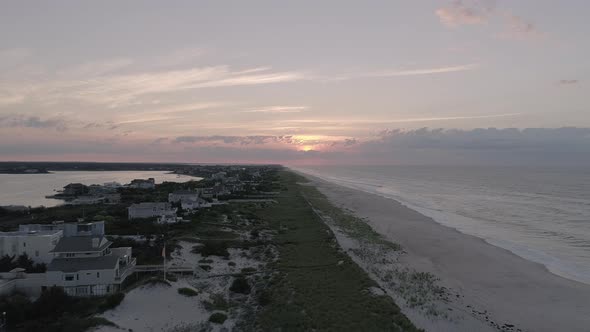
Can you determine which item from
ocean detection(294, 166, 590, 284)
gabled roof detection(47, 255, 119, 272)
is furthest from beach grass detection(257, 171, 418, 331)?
ocean detection(294, 166, 590, 284)

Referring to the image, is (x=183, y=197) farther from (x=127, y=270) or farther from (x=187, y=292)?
(x=187, y=292)

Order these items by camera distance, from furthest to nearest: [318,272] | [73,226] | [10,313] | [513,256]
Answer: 1. [513,256]
2. [73,226]
3. [318,272]
4. [10,313]

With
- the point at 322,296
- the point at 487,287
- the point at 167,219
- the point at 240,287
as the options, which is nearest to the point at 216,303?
the point at 240,287

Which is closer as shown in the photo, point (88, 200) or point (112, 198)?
point (88, 200)

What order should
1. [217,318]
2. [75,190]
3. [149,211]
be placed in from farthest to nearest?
[75,190], [149,211], [217,318]

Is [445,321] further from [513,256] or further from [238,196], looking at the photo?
[238,196]

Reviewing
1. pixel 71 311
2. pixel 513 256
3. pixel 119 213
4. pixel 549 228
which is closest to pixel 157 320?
pixel 71 311

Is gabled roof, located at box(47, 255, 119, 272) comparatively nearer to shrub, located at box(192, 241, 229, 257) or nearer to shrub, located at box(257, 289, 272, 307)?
shrub, located at box(192, 241, 229, 257)
